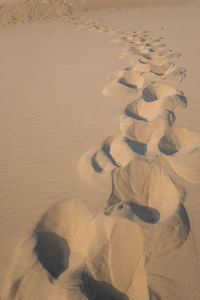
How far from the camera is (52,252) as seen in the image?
1118 millimetres

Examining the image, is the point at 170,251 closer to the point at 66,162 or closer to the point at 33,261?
the point at 33,261

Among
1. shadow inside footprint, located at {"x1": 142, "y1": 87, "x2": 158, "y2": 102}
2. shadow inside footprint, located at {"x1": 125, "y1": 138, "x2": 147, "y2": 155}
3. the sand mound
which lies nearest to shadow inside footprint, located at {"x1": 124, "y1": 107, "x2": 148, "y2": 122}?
shadow inside footprint, located at {"x1": 142, "y1": 87, "x2": 158, "y2": 102}

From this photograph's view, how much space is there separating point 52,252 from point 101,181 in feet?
1.74

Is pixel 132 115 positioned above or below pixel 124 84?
below

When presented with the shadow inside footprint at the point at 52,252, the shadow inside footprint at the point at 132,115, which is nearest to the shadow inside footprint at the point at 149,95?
the shadow inside footprint at the point at 132,115

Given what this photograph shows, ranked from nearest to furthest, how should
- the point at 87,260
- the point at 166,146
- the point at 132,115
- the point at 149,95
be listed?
the point at 87,260 → the point at 166,146 → the point at 132,115 → the point at 149,95

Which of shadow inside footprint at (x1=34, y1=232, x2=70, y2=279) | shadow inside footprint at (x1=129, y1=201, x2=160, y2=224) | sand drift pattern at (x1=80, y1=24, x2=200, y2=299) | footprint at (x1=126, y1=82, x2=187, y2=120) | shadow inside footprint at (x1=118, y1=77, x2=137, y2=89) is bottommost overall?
shadow inside footprint at (x1=34, y1=232, x2=70, y2=279)

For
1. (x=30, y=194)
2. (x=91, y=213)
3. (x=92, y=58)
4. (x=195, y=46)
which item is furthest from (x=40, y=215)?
(x=195, y=46)

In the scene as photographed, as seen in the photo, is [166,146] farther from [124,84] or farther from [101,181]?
[124,84]

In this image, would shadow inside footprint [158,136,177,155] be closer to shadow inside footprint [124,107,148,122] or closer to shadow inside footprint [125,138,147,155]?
shadow inside footprint [125,138,147,155]

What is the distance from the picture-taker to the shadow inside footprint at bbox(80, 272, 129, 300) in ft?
3.06

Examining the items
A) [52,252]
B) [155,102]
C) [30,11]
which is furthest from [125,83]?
[30,11]

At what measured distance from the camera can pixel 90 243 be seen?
1066mm

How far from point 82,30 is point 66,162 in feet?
20.1
